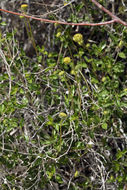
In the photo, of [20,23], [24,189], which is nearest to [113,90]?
[24,189]

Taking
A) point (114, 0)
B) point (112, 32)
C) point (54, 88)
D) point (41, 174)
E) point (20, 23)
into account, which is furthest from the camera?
point (20, 23)

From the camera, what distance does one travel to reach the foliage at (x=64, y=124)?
1.38 meters

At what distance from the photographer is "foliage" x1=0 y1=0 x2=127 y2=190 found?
138cm

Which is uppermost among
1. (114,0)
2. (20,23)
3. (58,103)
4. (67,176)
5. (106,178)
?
(114,0)

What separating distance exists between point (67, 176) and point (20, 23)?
1033 mm

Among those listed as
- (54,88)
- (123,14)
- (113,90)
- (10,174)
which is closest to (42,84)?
(54,88)

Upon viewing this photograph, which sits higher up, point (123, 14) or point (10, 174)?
point (123, 14)

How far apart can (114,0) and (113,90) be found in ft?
2.01

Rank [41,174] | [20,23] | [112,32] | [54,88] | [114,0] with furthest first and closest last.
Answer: [20,23], [114,0], [112,32], [54,88], [41,174]

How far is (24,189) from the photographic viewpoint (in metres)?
1.40

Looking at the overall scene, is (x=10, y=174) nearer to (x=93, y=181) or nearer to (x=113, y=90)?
(x=93, y=181)

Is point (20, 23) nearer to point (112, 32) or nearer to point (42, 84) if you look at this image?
point (42, 84)

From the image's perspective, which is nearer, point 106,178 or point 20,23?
point 106,178

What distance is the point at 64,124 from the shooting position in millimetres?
1379
